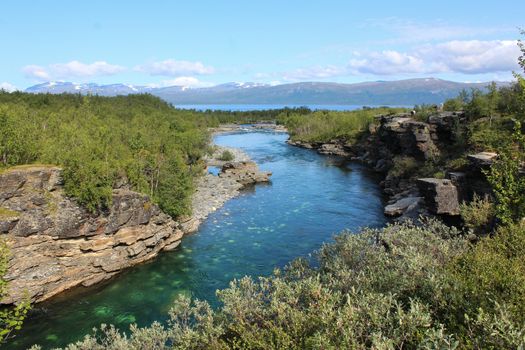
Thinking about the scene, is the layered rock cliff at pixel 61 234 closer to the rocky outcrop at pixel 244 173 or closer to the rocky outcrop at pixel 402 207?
the rocky outcrop at pixel 402 207

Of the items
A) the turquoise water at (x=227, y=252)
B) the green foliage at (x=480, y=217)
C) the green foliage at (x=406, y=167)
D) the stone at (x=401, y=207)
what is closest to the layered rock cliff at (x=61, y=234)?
the turquoise water at (x=227, y=252)

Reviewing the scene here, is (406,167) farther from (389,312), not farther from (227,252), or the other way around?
(389,312)

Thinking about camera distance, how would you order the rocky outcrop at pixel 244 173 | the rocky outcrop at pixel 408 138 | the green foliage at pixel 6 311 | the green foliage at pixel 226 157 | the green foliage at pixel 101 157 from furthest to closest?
the green foliage at pixel 226 157 < the rocky outcrop at pixel 244 173 < the rocky outcrop at pixel 408 138 < the green foliage at pixel 101 157 < the green foliage at pixel 6 311

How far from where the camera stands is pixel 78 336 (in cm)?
2648

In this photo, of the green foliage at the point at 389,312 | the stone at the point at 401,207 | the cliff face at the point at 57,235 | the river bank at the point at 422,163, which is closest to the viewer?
the green foliage at the point at 389,312

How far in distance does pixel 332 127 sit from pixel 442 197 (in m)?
93.6

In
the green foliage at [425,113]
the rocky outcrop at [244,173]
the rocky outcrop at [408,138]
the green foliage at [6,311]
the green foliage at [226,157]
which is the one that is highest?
the green foliage at [425,113]

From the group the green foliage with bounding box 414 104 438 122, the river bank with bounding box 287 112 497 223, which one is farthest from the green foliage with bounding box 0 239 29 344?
the green foliage with bounding box 414 104 438 122

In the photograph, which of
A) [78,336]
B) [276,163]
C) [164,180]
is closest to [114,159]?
[164,180]

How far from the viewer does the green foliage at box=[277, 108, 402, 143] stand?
123 metres

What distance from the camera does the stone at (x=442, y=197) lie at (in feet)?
138

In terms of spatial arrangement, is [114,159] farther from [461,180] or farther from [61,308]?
[461,180]

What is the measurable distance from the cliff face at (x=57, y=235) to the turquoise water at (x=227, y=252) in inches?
65.2

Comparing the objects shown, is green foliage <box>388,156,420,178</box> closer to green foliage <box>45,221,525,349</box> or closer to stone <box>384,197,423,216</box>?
stone <box>384,197,423,216</box>
